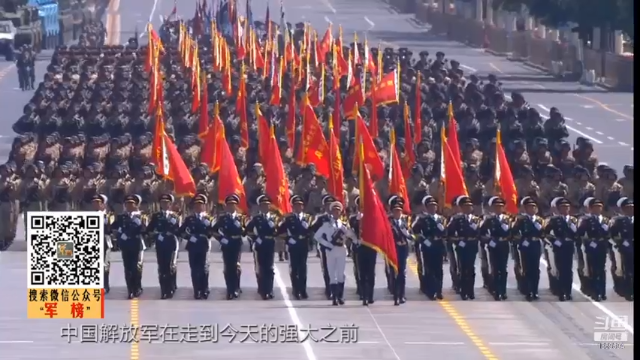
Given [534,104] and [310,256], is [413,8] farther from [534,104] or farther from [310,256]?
[310,256]

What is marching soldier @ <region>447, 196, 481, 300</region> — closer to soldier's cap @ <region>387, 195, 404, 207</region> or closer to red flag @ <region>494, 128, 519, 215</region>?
soldier's cap @ <region>387, 195, 404, 207</region>

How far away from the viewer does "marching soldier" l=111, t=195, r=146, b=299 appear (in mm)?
Result: 30062

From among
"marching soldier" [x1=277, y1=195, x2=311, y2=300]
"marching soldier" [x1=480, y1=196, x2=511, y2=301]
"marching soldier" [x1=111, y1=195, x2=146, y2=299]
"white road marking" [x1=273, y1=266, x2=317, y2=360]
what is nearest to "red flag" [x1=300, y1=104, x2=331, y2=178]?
"white road marking" [x1=273, y1=266, x2=317, y2=360]

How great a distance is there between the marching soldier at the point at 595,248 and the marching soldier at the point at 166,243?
5.25 m

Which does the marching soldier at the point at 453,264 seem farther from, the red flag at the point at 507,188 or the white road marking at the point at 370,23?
the white road marking at the point at 370,23

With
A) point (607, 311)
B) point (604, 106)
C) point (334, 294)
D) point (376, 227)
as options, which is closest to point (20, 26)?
point (604, 106)

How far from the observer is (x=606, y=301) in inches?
1186

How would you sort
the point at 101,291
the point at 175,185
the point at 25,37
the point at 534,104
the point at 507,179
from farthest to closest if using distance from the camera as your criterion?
the point at 25,37 < the point at 534,104 < the point at 175,185 < the point at 507,179 < the point at 101,291

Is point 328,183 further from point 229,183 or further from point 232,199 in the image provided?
point 232,199

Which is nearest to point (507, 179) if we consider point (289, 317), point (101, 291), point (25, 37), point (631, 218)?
point (631, 218)

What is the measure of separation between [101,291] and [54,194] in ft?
30.8

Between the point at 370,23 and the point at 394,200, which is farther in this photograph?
the point at 370,23

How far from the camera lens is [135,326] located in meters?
27.3

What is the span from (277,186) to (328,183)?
8.05 feet
